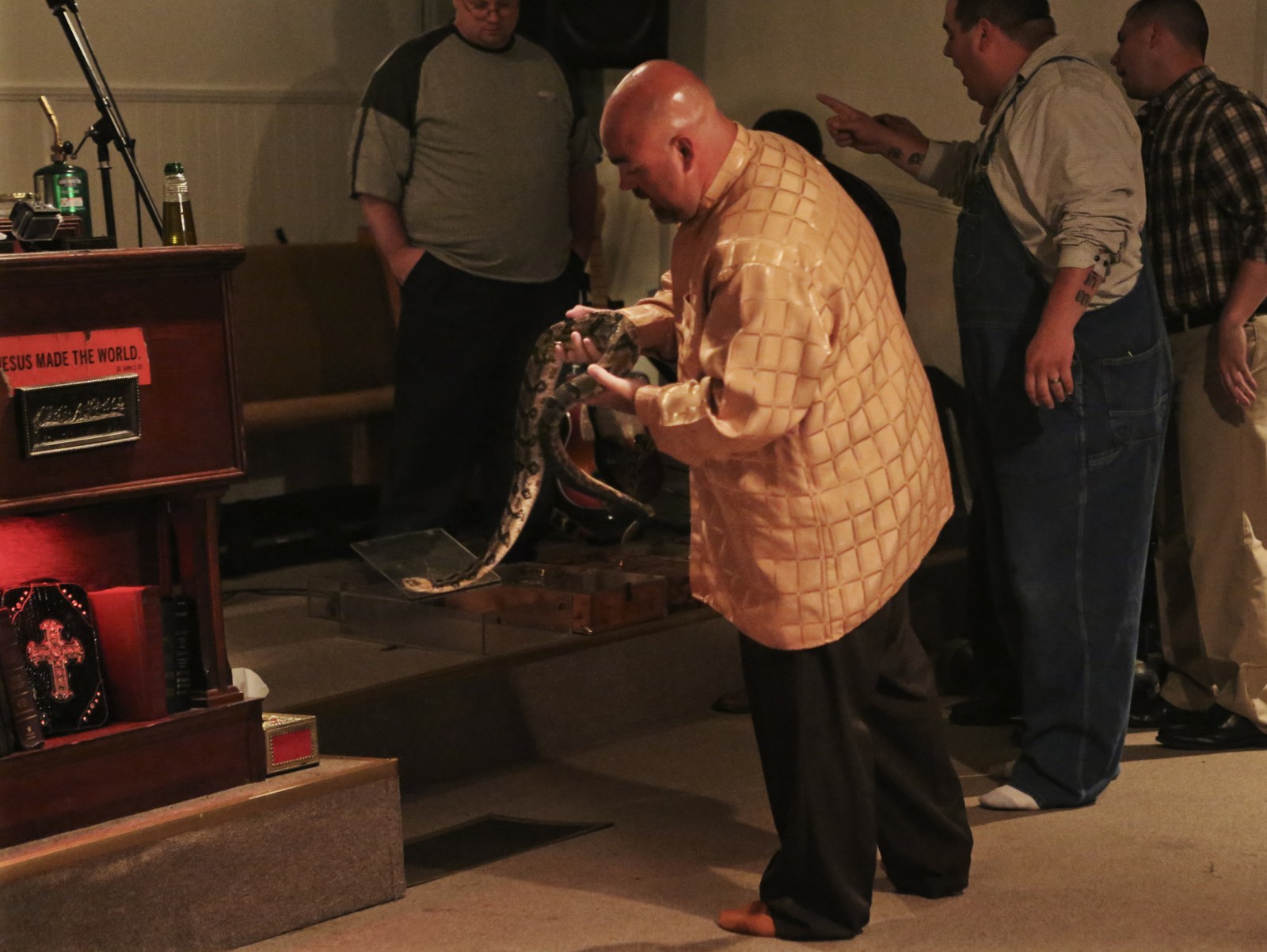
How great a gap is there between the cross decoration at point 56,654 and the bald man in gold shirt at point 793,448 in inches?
35.7

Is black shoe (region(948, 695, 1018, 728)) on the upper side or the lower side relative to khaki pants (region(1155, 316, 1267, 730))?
lower

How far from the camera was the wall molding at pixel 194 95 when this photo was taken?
489 cm

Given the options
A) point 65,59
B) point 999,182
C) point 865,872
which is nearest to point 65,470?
point 865,872

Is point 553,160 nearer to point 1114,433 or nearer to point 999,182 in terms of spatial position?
point 999,182

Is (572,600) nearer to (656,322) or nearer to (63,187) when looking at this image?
(656,322)

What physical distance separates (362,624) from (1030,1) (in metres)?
1.98

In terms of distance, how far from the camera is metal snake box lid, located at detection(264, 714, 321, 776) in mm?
2779

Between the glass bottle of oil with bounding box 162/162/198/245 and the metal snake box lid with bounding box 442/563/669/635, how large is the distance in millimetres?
1350

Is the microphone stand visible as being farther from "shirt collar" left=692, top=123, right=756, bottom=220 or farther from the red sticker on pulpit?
"shirt collar" left=692, top=123, right=756, bottom=220

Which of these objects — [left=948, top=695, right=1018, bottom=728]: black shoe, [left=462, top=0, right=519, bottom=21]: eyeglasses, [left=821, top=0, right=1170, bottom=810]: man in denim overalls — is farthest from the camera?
[left=462, top=0, right=519, bottom=21]: eyeglasses

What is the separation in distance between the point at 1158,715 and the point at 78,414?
8.19ft

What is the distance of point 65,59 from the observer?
16.3ft

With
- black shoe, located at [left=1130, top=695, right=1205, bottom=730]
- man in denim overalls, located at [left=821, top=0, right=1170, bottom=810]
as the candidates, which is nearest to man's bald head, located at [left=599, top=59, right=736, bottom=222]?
man in denim overalls, located at [left=821, top=0, right=1170, bottom=810]

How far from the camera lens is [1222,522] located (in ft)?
12.2
